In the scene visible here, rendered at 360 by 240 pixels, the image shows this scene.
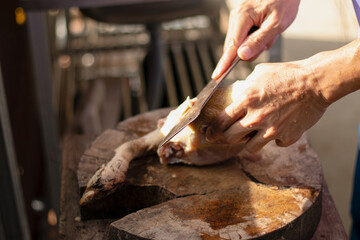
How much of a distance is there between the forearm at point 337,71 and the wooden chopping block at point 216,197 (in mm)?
310

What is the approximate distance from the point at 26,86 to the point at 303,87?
8.46 feet

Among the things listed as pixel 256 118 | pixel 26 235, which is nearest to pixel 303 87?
pixel 256 118

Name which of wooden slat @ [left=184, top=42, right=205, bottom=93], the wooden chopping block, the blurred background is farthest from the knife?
wooden slat @ [left=184, top=42, right=205, bottom=93]

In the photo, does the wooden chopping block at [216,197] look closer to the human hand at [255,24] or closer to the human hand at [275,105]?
the human hand at [275,105]

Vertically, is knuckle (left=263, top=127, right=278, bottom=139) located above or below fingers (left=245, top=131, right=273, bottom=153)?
above

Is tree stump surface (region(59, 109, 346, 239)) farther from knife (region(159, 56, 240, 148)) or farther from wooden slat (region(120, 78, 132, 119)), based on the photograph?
wooden slat (region(120, 78, 132, 119))

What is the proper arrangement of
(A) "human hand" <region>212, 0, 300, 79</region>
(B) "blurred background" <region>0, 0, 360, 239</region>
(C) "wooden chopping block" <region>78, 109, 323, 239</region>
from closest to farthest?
(C) "wooden chopping block" <region>78, 109, 323, 239</region>, (A) "human hand" <region>212, 0, 300, 79</region>, (B) "blurred background" <region>0, 0, 360, 239</region>

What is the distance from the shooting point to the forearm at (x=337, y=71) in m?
1.38

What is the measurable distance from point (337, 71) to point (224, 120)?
1.27 feet

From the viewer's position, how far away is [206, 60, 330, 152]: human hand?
4.68 feet

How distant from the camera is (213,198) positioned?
1.45m

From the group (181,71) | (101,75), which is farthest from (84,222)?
(101,75)

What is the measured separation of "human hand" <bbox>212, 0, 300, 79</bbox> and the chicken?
0.50ft

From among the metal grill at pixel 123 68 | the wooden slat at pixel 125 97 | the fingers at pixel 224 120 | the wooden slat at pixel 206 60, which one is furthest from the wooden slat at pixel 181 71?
the fingers at pixel 224 120
